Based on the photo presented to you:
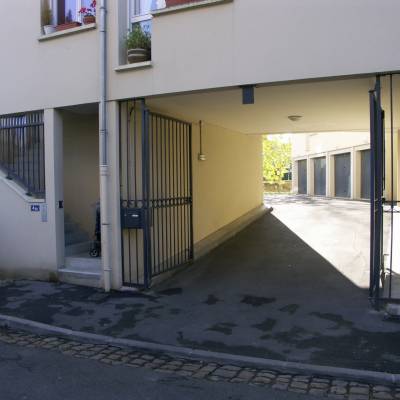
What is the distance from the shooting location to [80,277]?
832 cm

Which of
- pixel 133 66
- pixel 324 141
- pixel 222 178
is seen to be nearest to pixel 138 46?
pixel 133 66

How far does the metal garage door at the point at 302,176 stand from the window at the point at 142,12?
2515 centimetres

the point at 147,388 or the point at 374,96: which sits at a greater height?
the point at 374,96

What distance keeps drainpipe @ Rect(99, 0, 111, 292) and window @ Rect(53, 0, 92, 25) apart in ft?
4.41

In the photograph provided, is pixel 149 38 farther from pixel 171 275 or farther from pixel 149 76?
pixel 171 275

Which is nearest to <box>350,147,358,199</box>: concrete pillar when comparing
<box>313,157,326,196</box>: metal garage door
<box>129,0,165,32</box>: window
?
→ <box>313,157,326,196</box>: metal garage door

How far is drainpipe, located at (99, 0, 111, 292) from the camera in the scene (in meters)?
7.80

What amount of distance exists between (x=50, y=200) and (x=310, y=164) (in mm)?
23807

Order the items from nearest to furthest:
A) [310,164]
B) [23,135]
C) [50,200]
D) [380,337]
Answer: [380,337]
[50,200]
[23,135]
[310,164]

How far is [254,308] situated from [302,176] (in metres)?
27.1

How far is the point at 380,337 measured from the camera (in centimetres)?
554

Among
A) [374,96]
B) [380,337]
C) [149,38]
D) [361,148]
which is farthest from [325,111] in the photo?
[361,148]

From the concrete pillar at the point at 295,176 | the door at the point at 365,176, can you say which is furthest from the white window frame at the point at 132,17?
the concrete pillar at the point at 295,176

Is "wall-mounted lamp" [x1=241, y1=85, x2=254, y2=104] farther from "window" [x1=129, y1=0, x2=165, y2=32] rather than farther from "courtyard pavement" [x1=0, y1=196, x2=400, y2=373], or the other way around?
"courtyard pavement" [x1=0, y1=196, x2=400, y2=373]
